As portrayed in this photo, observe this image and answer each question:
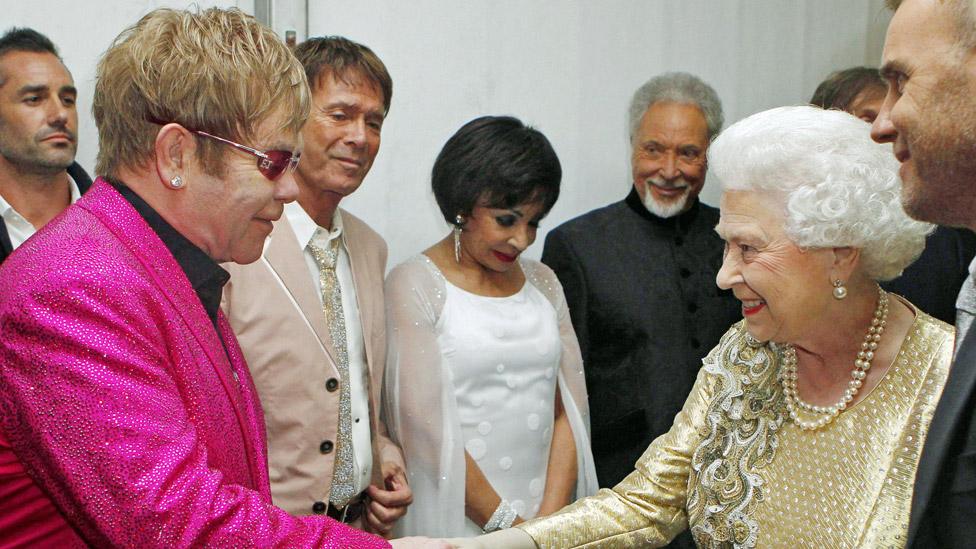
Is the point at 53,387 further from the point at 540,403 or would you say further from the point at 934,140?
the point at 540,403

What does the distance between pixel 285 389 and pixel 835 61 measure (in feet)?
10.3

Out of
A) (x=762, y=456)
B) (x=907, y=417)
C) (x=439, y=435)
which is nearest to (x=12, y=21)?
(x=439, y=435)

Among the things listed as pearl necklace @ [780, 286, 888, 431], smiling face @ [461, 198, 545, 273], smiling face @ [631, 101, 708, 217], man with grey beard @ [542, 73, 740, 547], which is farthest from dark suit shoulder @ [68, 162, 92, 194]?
pearl necklace @ [780, 286, 888, 431]

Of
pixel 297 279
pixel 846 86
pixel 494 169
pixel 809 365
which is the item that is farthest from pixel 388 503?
pixel 846 86

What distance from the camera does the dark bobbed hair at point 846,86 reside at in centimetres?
312

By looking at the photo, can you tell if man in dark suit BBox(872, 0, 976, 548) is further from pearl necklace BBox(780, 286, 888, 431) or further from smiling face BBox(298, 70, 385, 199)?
smiling face BBox(298, 70, 385, 199)

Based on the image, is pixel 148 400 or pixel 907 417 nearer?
pixel 148 400

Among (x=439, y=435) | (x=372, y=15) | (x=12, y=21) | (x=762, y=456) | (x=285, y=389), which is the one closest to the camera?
(x=762, y=456)

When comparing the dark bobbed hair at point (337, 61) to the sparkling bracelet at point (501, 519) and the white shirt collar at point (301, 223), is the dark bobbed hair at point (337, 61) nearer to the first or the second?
the white shirt collar at point (301, 223)

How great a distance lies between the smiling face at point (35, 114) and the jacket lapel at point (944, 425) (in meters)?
2.34

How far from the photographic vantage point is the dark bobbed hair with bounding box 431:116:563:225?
268cm

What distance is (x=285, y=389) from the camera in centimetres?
226

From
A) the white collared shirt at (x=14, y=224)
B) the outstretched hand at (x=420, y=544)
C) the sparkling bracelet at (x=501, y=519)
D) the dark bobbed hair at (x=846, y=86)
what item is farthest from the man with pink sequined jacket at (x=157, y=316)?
the dark bobbed hair at (x=846, y=86)

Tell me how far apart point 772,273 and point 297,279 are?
1075 millimetres
